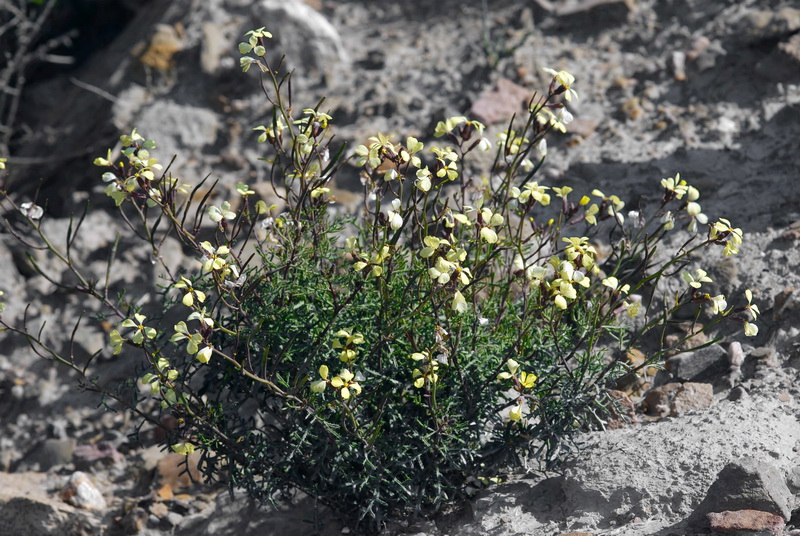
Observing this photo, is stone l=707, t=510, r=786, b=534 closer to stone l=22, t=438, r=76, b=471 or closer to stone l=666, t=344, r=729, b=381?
stone l=666, t=344, r=729, b=381

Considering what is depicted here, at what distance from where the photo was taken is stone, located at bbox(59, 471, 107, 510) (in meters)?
3.91

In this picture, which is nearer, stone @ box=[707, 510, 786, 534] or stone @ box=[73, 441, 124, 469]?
stone @ box=[707, 510, 786, 534]

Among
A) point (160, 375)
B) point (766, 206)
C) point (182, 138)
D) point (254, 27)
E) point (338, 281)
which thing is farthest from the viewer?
point (254, 27)

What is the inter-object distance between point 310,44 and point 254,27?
428 mm

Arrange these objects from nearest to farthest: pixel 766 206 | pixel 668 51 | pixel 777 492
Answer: pixel 777 492 → pixel 766 206 → pixel 668 51

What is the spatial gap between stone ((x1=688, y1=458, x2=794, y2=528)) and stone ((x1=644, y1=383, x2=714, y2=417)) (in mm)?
657

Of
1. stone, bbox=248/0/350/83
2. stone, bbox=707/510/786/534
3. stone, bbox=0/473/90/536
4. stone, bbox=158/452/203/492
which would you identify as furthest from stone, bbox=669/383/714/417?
stone, bbox=248/0/350/83

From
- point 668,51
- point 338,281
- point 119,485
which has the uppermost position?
point 668,51

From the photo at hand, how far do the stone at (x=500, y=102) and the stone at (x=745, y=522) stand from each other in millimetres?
2973

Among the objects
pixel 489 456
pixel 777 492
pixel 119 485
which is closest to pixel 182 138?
pixel 119 485

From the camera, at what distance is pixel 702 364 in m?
3.35

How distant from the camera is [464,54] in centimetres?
564

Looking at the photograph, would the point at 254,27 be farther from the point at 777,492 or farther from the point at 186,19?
the point at 777,492

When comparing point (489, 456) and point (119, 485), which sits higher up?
point (489, 456)
